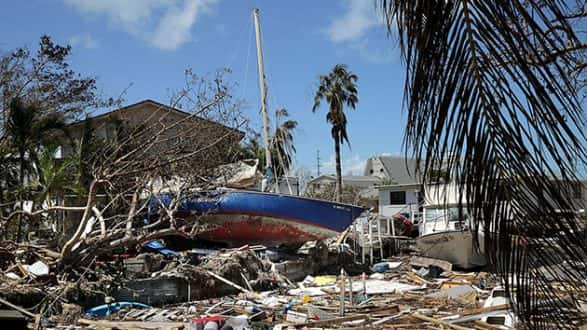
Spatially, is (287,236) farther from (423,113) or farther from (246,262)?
(423,113)

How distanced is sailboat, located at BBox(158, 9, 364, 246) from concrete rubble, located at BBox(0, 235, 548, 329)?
3.19 ft

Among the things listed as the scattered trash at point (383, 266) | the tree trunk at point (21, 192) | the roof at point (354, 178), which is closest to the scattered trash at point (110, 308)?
the tree trunk at point (21, 192)

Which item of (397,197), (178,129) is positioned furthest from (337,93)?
(178,129)

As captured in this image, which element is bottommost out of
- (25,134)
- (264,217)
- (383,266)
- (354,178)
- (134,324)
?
(134,324)

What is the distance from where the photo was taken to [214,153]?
14820 mm

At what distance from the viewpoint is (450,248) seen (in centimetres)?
1753

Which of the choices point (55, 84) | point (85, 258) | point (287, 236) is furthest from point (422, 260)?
point (55, 84)

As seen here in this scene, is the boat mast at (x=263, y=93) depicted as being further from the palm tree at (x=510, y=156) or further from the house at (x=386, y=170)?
the house at (x=386, y=170)

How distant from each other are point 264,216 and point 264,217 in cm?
4

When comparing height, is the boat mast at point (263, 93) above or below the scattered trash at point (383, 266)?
above

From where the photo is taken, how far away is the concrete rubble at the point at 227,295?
9688 mm

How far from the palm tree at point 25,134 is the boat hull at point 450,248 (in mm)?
12322

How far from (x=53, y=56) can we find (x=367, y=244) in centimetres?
1371

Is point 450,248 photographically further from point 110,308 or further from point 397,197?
point 397,197
